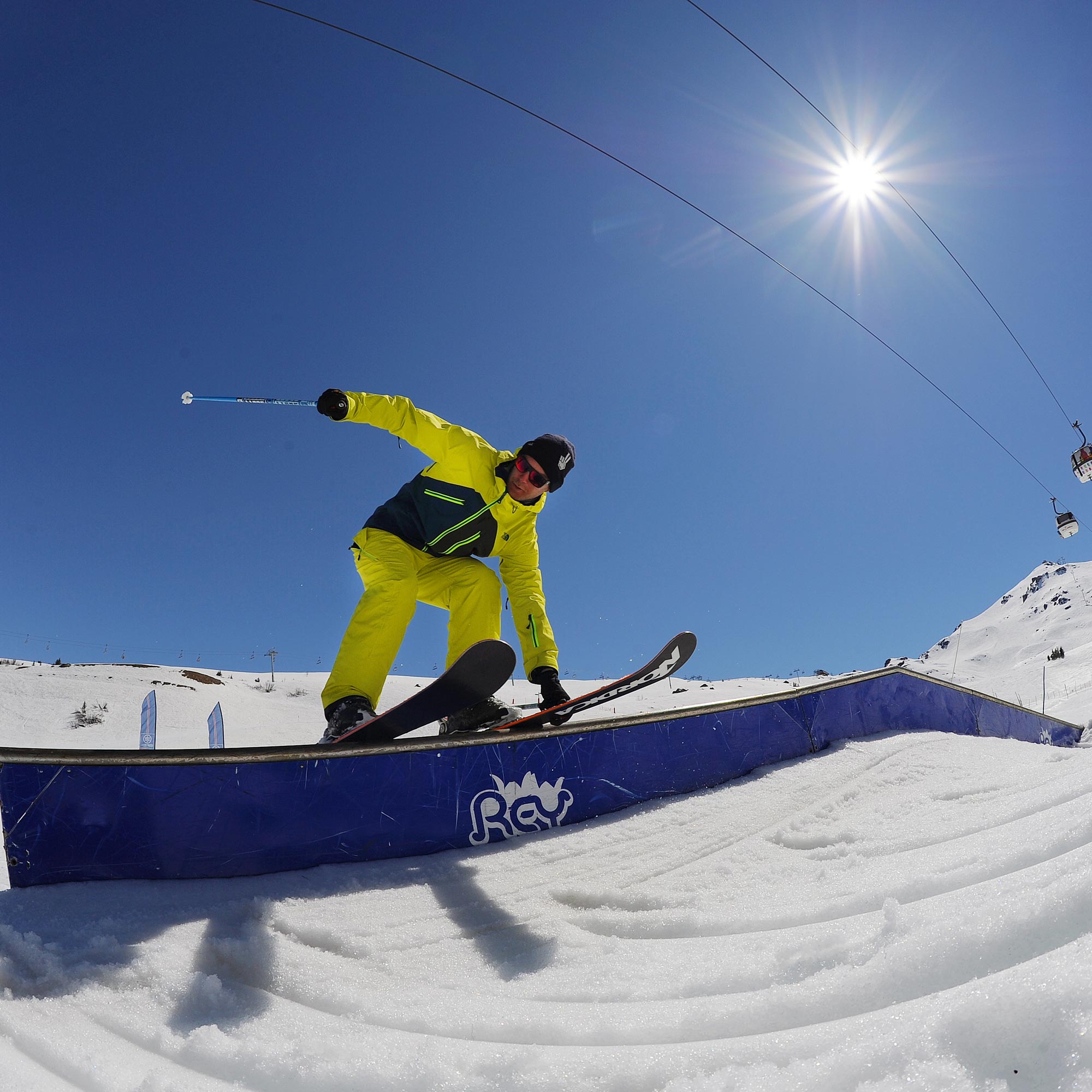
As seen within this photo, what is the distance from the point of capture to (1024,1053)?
58cm

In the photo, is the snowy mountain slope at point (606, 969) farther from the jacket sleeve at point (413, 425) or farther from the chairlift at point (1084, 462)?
the chairlift at point (1084, 462)

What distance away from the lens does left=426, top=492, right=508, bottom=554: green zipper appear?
11.1 feet

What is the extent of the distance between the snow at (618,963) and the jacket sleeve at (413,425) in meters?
2.08

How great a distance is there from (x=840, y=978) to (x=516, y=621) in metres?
2.92

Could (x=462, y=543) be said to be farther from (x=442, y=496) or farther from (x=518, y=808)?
(x=518, y=808)

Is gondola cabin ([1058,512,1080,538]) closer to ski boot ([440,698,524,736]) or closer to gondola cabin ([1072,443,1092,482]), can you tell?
gondola cabin ([1072,443,1092,482])

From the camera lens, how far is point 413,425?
3.26 meters

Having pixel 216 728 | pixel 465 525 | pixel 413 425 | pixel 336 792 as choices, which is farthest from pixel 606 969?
pixel 216 728

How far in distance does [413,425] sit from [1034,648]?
61090 mm

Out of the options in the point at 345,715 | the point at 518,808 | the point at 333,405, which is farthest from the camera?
the point at 333,405

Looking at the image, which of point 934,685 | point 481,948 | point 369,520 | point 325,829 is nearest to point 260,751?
point 325,829

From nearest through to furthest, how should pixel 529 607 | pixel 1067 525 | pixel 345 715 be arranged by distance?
pixel 345 715, pixel 529 607, pixel 1067 525

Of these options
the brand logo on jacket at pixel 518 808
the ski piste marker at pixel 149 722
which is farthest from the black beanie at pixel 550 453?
the ski piste marker at pixel 149 722

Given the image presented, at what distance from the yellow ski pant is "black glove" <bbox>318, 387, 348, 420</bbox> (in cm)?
67
